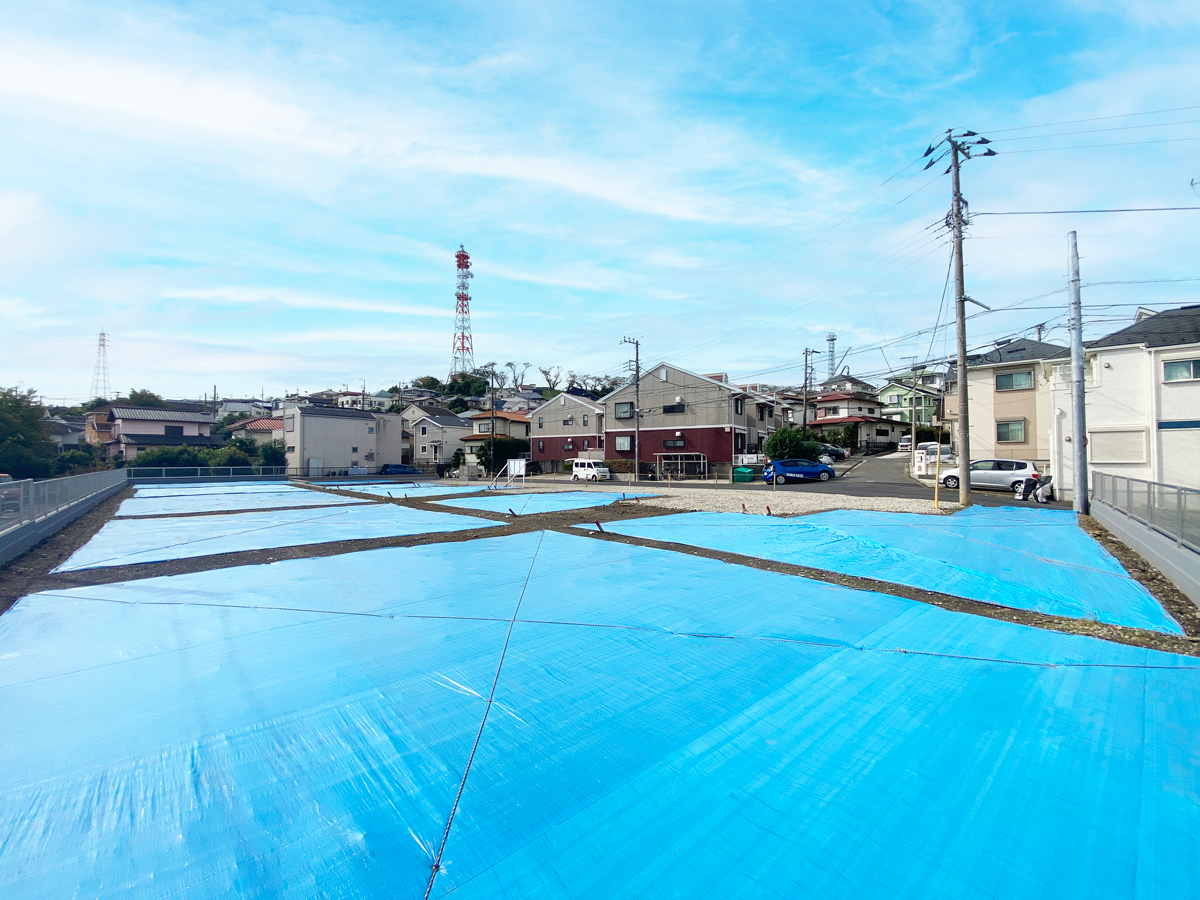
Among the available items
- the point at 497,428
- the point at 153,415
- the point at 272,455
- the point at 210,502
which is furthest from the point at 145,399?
the point at 210,502

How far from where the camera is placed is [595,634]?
15.3 feet

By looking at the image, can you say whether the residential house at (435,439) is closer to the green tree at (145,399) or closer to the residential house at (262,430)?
the residential house at (262,430)

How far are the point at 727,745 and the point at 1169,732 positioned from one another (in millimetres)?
2424

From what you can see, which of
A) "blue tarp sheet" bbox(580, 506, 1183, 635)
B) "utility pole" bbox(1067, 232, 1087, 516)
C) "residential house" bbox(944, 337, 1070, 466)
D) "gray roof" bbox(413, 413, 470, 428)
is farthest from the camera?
"gray roof" bbox(413, 413, 470, 428)

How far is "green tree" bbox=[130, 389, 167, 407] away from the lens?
163ft

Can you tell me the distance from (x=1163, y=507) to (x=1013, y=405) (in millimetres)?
19248

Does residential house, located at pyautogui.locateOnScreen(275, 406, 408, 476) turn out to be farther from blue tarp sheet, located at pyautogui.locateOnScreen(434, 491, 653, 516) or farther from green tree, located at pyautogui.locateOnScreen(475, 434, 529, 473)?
blue tarp sheet, located at pyautogui.locateOnScreen(434, 491, 653, 516)

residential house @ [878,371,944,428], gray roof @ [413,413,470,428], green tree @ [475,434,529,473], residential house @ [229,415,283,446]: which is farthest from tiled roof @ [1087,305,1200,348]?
residential house @ [229,415,283,446]

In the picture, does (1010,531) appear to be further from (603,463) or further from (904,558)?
(603,463)

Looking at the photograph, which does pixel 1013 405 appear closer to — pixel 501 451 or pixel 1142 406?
pixel 1142 406

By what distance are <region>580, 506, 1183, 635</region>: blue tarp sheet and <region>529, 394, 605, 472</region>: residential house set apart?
26.1 m

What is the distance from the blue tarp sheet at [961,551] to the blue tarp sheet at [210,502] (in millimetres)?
11495

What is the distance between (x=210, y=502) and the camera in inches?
703

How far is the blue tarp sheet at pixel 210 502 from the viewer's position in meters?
15.5
